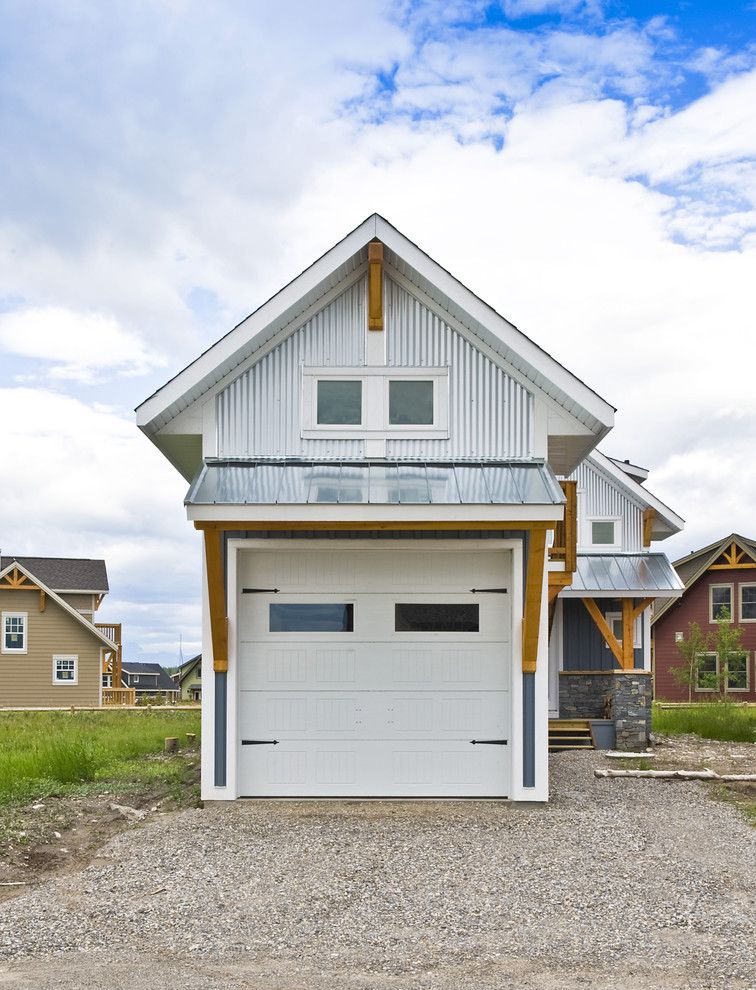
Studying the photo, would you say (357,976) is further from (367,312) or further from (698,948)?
(367,312)

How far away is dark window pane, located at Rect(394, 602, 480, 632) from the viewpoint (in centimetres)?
1245

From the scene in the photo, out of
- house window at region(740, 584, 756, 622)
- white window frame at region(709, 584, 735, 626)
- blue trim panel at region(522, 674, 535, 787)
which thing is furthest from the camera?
white window frame at region(709, 584, 735, 626)

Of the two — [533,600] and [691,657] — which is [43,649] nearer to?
[691,657]

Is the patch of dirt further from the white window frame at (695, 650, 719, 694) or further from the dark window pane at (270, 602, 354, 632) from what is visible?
the white window frame at (695, 650, 719, 694)

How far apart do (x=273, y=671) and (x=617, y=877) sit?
4.97 meters

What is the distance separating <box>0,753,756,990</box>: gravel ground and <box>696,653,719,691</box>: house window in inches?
981

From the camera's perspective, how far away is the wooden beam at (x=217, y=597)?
1141 cm

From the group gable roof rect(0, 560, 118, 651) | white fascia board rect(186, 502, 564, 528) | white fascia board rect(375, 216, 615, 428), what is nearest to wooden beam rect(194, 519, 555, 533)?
white fascia board rect(186, 502, 564, 528)

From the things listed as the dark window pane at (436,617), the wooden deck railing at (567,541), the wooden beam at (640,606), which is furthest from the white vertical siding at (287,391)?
the wooden beam at (640,606)

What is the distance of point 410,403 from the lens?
41.4 feet

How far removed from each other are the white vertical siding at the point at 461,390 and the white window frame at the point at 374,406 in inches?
3.4

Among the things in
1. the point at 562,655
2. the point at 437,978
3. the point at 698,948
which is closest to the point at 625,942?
the point at 698,948

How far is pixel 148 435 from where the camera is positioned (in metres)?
12.5

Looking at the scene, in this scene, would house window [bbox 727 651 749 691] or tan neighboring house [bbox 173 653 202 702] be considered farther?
tan neighboring house [bbox 173 653 202 702]
